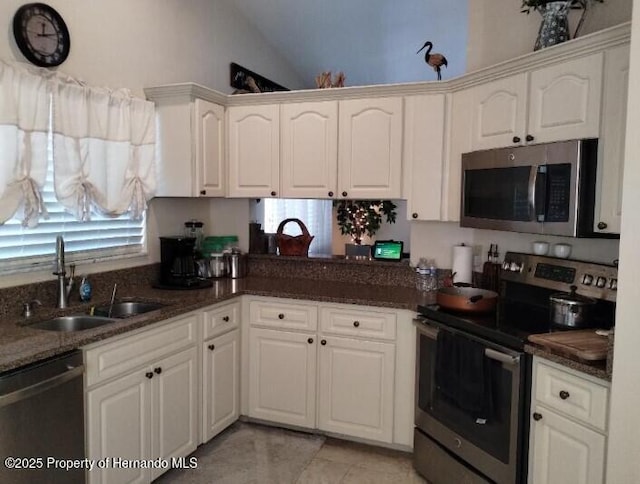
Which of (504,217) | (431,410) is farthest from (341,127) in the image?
(431,410)

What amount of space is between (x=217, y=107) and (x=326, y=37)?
1.61 meters

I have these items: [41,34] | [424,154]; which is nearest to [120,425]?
[41,34]

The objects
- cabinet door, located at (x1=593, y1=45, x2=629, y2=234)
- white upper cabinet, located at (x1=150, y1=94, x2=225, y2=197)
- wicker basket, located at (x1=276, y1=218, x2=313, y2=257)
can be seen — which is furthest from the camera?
wicker basket, located at (x1=276, y1=218, x2=313, y2=257)

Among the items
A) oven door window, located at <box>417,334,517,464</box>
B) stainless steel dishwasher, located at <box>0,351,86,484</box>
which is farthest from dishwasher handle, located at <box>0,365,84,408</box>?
oven door window, located at <box>417,334,517,464</box>

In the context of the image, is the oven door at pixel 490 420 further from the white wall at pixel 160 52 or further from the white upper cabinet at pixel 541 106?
the white wall at pixel 160 52

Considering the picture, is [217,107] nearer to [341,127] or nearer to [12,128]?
[341,127]

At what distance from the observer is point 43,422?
176 cm

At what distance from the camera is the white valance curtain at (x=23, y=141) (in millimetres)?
2158

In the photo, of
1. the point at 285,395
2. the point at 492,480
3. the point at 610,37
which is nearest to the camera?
the point at 610,37

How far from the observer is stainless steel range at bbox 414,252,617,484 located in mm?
2025

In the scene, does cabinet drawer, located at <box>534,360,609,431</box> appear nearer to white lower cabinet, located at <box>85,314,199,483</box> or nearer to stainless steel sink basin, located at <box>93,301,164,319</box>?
white lower cabinet, located at <box>85,314,199,483</box>

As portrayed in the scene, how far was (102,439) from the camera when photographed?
205cm

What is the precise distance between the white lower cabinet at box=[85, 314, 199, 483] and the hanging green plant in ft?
5.70

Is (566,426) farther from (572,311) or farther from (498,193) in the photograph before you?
(498,193)
